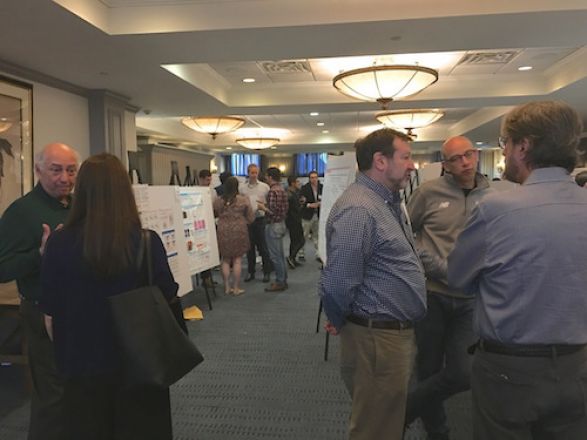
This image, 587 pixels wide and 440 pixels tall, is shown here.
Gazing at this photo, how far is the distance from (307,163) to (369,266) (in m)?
15.3

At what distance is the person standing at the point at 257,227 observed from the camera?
22.1 ft

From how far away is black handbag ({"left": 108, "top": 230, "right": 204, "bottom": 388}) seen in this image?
60.4 inches

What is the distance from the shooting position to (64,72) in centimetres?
489

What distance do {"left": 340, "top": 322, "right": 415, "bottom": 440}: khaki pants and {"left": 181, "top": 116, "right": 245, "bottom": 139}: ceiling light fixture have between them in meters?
6.53

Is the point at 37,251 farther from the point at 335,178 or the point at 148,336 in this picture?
the point at 335,178

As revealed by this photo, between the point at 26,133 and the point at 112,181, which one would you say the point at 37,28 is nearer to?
the point at 26,133

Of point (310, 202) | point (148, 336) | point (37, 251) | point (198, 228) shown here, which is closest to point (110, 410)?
point (148, 336)

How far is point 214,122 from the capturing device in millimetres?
7906

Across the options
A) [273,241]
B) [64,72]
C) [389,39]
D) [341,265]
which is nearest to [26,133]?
[64,72]

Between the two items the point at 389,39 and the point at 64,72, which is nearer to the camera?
the point at 389,39

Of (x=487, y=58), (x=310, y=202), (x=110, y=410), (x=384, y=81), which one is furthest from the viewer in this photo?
(x=310, y=202)

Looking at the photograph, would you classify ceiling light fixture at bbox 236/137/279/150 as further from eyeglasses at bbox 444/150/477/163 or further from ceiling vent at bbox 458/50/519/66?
eyeglasses at bbox 444/150/477/163

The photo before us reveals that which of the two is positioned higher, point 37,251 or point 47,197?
point 47,197

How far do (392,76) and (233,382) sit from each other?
337 centimetres
